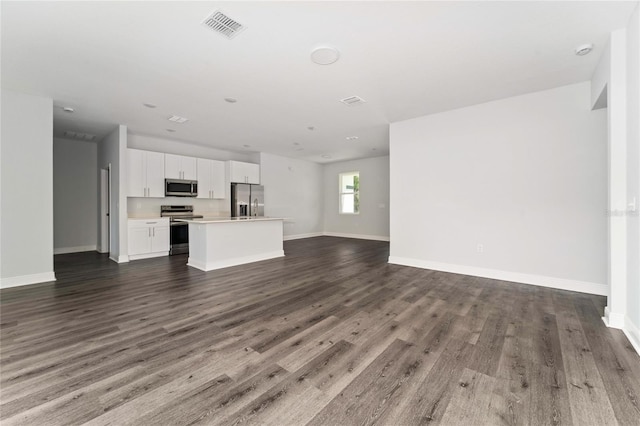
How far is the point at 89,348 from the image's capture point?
2072 millimetres

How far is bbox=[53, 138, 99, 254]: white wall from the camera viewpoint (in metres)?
6.21

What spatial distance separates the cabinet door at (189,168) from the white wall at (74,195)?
2458 millimetres

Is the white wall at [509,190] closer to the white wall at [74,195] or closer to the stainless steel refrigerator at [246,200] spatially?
the stainless steel refrigerator at [246,200]

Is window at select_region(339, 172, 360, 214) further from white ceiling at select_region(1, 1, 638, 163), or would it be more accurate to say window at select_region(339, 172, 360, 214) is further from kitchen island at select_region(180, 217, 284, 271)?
white ceiling at select_region(1, 1, 638, 163)

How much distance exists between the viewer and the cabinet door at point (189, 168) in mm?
6395

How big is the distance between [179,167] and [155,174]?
21.7 inches

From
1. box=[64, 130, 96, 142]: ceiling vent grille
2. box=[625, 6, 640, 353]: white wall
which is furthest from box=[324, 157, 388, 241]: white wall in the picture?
box=[64, 130, 96, 142]: ceiling vent grille

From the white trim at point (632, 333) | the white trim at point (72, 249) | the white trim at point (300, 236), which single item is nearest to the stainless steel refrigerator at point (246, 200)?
the white trim at point (300, 236)

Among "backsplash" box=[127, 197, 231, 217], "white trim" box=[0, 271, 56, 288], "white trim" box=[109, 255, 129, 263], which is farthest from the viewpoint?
"backsplash" box=[127, 197, 231, 217]

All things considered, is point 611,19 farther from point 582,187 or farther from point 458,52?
point 582,187

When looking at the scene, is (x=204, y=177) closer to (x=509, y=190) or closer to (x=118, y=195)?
(x=118, y=195)

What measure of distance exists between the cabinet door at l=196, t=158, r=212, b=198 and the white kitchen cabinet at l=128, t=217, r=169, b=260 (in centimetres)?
111

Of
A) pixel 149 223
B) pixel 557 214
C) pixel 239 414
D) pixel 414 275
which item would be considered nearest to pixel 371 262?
pixel 414 275

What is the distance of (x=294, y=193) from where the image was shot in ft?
29.6
